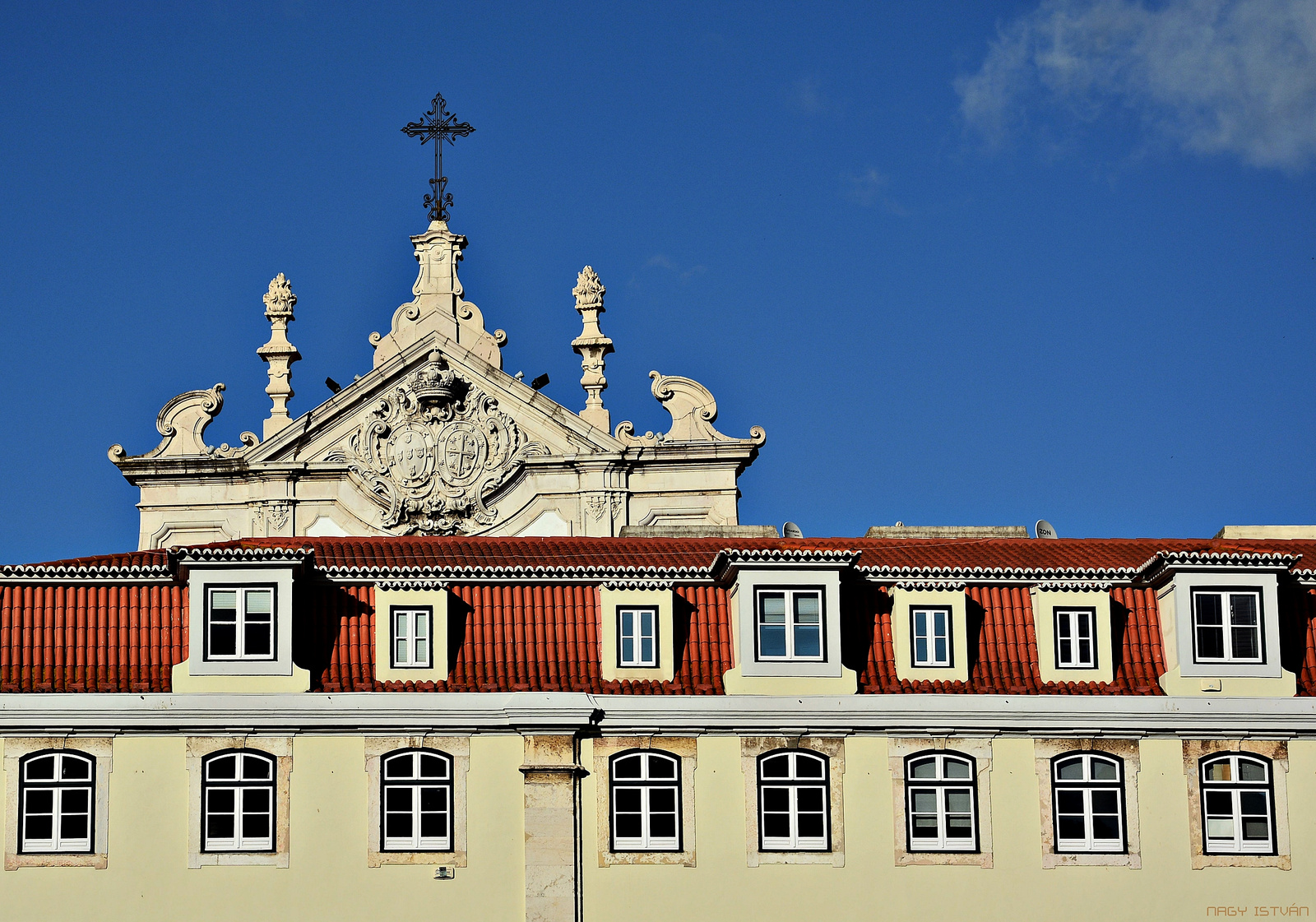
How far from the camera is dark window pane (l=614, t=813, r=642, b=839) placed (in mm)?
37375

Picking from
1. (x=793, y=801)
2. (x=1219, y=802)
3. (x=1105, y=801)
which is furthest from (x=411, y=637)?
(x=1219, y=802)

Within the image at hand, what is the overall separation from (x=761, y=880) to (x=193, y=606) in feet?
29.7

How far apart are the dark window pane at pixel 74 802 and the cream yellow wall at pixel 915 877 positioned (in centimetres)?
712

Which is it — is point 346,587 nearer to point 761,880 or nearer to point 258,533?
point 761,880

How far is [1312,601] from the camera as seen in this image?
39.7m

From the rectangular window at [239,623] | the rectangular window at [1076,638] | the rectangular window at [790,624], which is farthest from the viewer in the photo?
the rectangular window at [1076,638]

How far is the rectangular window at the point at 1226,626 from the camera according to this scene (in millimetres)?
38562

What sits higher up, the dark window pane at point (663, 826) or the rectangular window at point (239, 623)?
the rectangular window at point (239, 623)

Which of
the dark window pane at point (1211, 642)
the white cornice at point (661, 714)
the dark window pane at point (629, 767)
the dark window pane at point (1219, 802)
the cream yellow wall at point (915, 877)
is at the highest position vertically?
the dark window pane at point (1211, 642)

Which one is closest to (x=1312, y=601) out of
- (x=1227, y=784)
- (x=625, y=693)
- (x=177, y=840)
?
(x=1227, y=784)

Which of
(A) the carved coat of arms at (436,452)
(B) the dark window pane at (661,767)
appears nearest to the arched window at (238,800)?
(B) the dark window pane at (661,767)

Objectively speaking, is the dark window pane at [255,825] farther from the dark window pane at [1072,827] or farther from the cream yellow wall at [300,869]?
the dark window pane at [1072,827]

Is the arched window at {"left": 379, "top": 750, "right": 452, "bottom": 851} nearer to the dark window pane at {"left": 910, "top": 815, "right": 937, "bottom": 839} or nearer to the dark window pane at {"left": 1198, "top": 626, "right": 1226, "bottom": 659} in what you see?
the dark window pane at {"left": 910, "top": 815, "right": 937, "bottom": 839}

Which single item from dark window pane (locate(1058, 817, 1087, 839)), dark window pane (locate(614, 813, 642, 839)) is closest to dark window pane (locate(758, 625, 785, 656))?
dark window pane (locate(614, 813, 642, 839))
